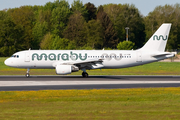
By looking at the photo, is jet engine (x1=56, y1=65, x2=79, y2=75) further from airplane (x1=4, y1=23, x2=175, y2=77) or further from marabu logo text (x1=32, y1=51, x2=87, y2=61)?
marabu logo text (x1=32, y1=51, x2=87, y2=61)

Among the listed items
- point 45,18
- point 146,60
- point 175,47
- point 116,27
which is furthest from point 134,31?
point 146,60

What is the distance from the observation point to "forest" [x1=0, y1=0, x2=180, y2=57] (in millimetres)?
111000

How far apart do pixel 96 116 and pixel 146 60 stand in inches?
1067

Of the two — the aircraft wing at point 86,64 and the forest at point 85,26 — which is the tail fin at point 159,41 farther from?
the forest at point 85,26

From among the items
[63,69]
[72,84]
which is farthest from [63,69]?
[72,84]

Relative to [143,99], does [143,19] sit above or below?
above

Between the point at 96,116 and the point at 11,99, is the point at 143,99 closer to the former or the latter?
the point at 96,116

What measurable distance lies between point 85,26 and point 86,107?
351 feet

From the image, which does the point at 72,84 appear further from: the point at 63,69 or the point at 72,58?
the point at 72,58

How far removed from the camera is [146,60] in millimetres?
40938

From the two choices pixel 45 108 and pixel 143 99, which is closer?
pixel 45 108

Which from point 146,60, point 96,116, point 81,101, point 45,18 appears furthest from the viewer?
point 45,18

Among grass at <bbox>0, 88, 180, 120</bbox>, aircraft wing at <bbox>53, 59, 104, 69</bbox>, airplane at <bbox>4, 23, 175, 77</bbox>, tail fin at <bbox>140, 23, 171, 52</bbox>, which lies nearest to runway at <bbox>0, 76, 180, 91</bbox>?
aircraft wing at <bbox>53, 59, 104, 69</bbox>

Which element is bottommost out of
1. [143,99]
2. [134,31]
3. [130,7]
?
[143,99]
